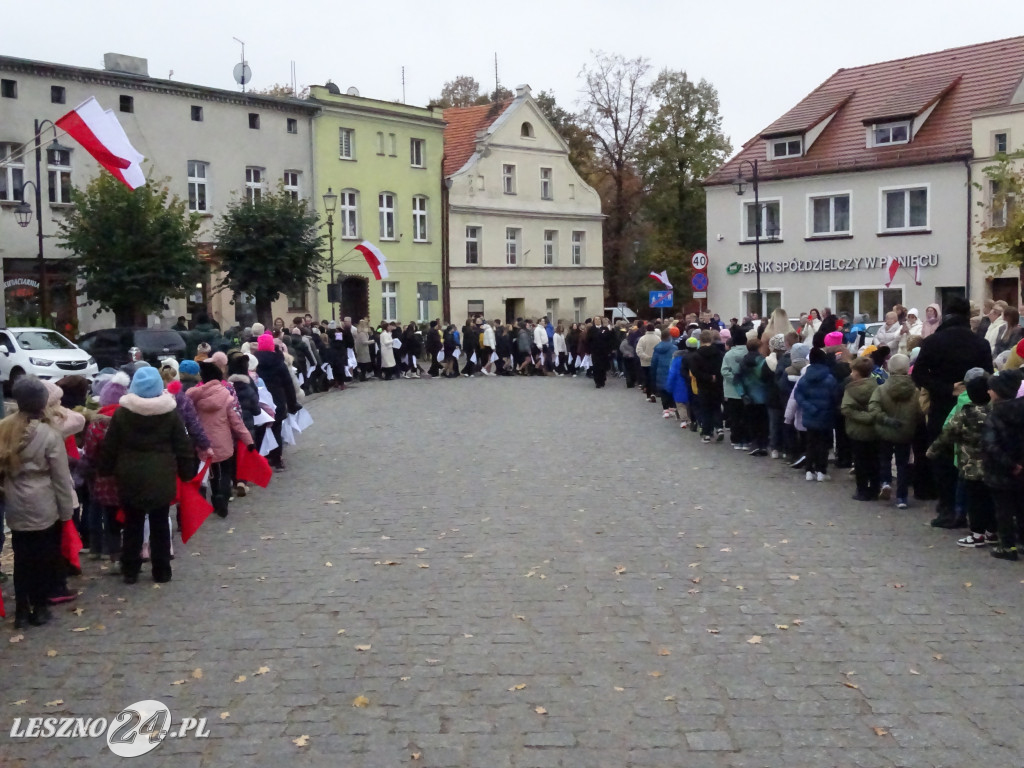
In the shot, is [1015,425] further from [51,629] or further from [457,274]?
[457,274]

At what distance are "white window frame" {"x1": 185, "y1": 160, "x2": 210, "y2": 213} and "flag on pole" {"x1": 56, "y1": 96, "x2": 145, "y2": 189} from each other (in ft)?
71.4

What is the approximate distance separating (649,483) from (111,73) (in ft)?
96.4

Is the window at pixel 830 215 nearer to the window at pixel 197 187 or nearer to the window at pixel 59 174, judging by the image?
the window at pixel 197 187

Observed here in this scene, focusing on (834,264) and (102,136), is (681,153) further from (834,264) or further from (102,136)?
(102,136)

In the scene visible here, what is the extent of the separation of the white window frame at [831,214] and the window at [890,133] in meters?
2.23

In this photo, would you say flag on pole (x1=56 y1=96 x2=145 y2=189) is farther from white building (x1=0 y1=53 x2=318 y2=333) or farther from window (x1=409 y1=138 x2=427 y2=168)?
window (x1=409 y1=138 x2=427 y2=168)

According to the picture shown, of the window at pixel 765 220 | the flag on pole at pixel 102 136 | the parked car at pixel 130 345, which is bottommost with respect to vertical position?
the parked car at pixel 130 345

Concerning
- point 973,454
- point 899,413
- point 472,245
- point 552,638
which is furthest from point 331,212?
point 552,638

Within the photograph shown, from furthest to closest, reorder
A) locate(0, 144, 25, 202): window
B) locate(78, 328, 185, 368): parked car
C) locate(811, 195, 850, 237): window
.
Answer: locate(811, 195, 850, 237): window
locate(0, 144, 25, 202): window
locate(78, 328, 185, 368): parked car

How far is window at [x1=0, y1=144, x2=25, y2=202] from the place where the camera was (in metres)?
34.7

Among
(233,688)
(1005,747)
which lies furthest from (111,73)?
(1005,747)

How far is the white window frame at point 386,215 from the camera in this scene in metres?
47.8

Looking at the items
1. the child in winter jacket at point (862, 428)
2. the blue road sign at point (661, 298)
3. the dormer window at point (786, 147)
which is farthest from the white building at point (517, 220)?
the child in winter jacket at point (862, 428)

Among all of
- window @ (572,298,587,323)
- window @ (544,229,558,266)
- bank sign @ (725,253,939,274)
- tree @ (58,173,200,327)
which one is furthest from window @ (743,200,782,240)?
tree @ (58,173,200,327)
